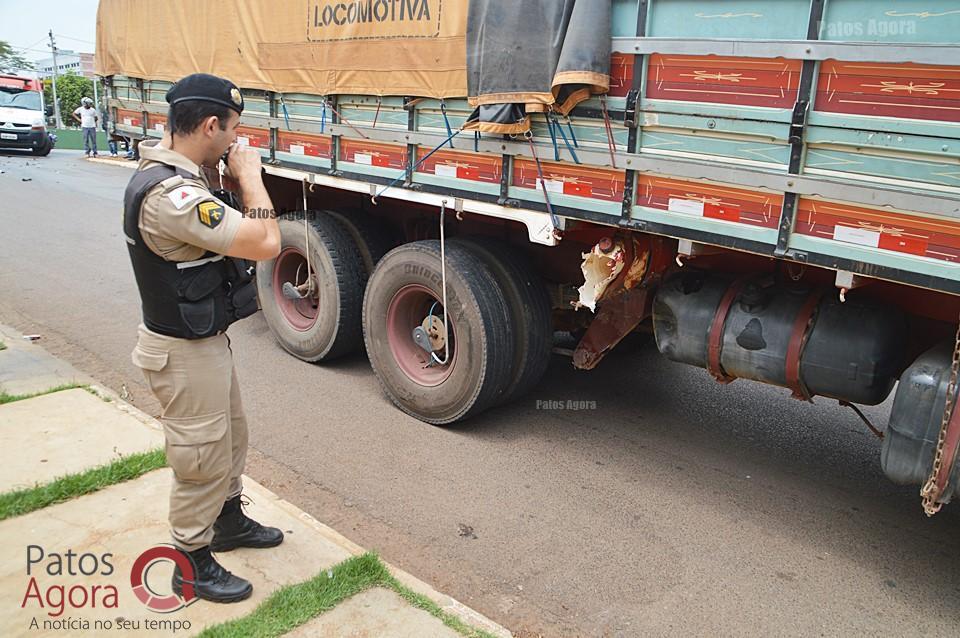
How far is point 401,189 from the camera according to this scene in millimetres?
4629

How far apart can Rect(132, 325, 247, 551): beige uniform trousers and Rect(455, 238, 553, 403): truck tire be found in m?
2.08

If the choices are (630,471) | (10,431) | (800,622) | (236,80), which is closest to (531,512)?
(630,471)

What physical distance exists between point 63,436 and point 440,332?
2180mm

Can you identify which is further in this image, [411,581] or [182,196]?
[411,581]

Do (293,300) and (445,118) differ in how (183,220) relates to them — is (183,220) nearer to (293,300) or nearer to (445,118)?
(445,118)

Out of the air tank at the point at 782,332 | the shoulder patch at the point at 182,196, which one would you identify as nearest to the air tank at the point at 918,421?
the air tank at the point at 782,332

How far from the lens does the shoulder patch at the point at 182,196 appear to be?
97.1 inches

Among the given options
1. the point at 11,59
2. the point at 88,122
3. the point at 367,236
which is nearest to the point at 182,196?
the point at 367,236

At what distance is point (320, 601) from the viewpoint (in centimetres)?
281

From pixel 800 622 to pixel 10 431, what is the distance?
4059 mm

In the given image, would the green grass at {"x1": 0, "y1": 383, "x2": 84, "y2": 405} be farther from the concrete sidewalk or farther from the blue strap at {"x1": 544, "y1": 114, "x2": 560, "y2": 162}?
the blue strap at {"x1": 544, "y1": 114, "x2": 560, "y2": 162}

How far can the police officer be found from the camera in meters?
2.52

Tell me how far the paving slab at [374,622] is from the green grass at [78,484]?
1328 millimetres

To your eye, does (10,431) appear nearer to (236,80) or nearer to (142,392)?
(142,392)
